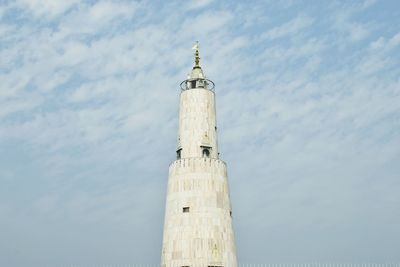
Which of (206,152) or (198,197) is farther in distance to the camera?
(206,152)

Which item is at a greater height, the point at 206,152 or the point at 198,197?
the point at 206,152

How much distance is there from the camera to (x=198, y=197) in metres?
57.7

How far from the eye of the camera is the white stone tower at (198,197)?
56.2 m

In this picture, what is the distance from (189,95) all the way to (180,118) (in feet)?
8.99

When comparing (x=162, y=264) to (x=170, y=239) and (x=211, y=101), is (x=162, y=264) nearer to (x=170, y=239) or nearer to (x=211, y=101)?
(x=170, y=239)

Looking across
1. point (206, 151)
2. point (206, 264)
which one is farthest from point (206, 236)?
point (206, 151)

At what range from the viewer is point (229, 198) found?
6044 cm

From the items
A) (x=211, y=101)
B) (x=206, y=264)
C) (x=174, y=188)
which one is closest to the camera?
(x=206, y=264)

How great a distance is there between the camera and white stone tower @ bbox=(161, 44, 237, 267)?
56.2m

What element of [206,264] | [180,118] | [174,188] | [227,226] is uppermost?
[180,118]

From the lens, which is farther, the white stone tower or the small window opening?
the small window opening

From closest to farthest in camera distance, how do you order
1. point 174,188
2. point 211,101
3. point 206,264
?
point 206,264
point 174,188
point 211,101

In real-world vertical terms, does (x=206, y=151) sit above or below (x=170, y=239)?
above

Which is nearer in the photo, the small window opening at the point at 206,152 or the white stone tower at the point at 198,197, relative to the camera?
the white stone tower at the point at 198,197
